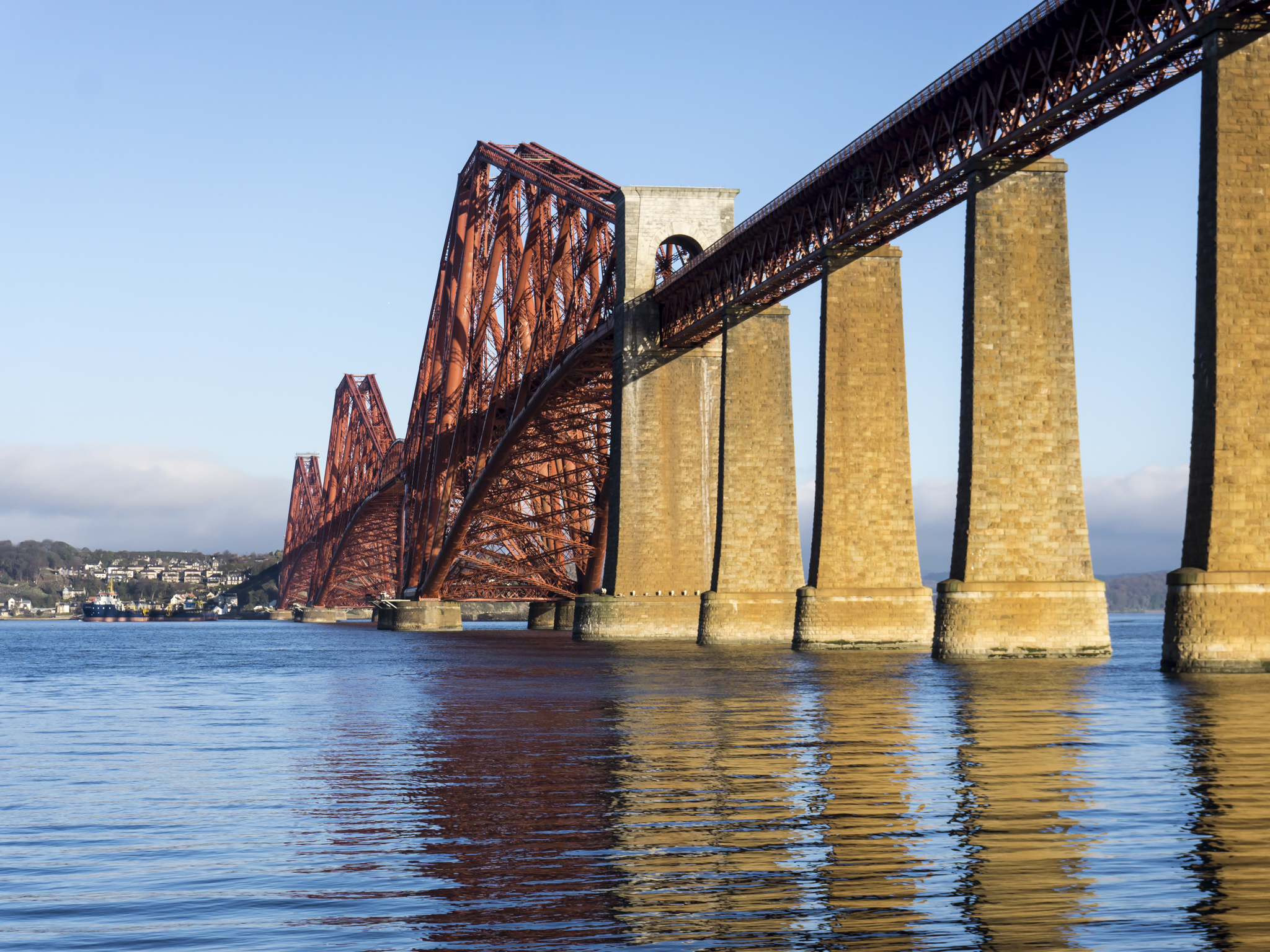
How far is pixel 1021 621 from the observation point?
110ft

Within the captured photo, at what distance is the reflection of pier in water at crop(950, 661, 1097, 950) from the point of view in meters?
8.75

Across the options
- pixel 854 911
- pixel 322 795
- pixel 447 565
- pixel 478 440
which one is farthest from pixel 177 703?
pixel 447 565

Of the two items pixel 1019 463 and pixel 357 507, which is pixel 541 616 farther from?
pixel 1019 463

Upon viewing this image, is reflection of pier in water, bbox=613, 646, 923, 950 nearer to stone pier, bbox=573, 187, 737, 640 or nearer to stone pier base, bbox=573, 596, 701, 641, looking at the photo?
stone pier base, bbox=573, 596, 701, 641

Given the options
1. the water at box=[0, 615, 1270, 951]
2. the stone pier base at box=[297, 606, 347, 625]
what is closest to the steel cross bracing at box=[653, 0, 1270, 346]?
the water at box=[0, 615, 1270, 951]

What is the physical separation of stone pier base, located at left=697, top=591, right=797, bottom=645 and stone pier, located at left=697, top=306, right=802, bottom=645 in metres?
0.02

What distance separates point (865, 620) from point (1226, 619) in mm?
17768

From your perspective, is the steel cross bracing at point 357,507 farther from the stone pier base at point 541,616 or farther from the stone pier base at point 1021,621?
the stone pier base at point 1021,621

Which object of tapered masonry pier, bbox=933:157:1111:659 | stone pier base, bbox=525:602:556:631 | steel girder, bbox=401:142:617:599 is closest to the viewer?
tapered masonry pier, bbox=933:157:1111:659

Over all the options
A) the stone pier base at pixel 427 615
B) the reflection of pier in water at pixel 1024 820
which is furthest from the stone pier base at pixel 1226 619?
the stone pier base at pixel 427 615

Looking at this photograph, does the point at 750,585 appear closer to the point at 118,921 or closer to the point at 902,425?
the point at 902,425

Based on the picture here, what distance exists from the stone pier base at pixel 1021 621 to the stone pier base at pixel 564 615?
49.6 m

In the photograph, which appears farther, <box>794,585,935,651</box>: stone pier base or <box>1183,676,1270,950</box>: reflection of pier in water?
<box>794,585,935,651</box>: stone pier base

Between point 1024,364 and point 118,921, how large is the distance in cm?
2770
